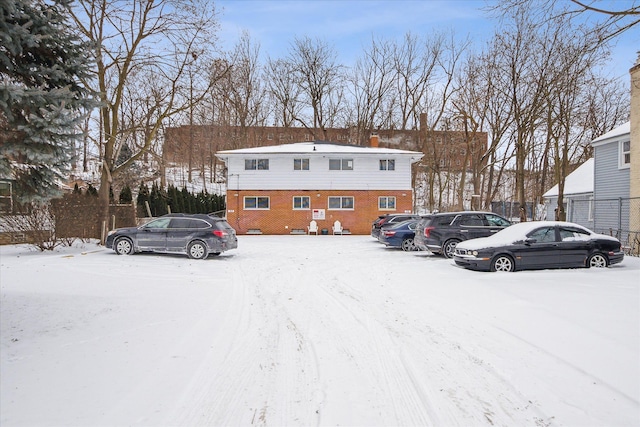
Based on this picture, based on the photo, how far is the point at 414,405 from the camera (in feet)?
12.6

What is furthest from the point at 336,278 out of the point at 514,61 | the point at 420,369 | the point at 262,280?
the point at 514,61

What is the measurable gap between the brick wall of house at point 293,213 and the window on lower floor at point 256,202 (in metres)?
0.23

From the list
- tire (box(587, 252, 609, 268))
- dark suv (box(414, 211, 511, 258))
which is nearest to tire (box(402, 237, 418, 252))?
dark suv (box(414, 211, 511, 258))

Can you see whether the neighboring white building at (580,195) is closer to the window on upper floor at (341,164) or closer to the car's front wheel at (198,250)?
the window on upper floor at (341,164)

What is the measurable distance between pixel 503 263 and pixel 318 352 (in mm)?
8232

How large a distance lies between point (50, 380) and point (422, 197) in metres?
55.1

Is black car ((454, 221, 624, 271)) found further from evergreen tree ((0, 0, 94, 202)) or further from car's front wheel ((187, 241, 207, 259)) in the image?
evergreen tree ((0, 0, 94, 202))

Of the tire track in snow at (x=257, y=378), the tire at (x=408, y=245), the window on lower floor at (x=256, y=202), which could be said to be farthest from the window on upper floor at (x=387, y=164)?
the tire track in snow at (x=257, y=378)

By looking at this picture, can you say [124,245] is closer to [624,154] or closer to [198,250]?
[198,250]

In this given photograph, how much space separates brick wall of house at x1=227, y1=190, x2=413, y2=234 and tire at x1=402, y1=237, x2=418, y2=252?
12258mm

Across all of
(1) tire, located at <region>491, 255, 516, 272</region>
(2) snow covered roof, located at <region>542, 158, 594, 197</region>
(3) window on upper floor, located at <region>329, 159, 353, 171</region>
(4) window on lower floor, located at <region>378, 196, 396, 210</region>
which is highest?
(3) window on upper floor, located at <region>329, 159, 353, 171</region>

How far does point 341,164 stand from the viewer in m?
30.9

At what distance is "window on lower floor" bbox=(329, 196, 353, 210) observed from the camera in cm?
3077

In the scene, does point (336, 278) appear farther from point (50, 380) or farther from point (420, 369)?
point (50, 380)
